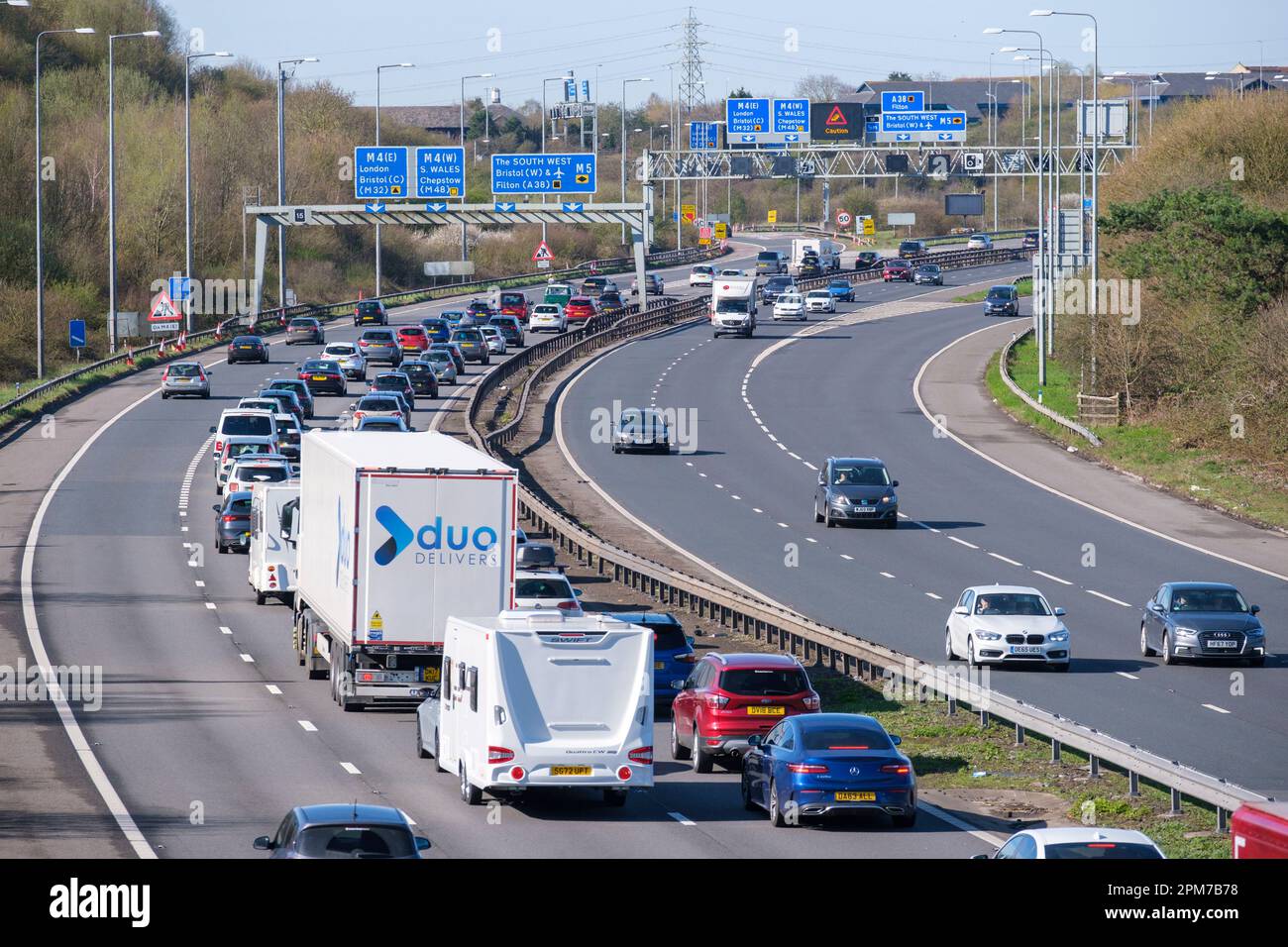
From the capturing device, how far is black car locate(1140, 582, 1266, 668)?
31.8 meters

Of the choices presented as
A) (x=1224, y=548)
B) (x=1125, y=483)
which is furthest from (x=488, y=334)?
(x=1224, y=548)

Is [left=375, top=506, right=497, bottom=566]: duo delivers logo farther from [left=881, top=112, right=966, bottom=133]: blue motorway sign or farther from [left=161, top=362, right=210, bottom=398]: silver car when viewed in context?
[left=881, top=112, right=966, bottom=133]: blue motorway sign

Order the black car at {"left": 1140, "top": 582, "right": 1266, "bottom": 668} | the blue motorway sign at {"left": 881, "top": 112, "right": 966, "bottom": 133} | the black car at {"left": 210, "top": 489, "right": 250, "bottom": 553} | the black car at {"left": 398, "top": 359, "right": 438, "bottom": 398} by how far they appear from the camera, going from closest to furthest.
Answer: the black car at {"left": 1140, "top": 582, "right": 1266, "bottom": 668}, the black car at {"left": 210, "top": 489, "right": 250, "bottom": 553}, the black car at {"left": 398, "top": 359, "right": 438, "bottom": 398}, the blue motorway sign at {"left": 881, "top": 112, "right": 966, "bottom": 133}

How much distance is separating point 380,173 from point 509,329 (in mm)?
9873

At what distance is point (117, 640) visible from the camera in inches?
1314

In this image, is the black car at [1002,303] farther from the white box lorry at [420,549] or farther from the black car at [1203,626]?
the white box lorry at [420,549]

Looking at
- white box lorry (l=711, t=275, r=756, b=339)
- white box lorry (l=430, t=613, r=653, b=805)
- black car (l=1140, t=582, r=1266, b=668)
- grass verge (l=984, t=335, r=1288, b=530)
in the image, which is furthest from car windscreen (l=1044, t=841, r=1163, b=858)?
white box lorry (l=711, t=275, r=756, b=339)

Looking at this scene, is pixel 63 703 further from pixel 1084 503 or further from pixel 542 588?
pixel 1084 503

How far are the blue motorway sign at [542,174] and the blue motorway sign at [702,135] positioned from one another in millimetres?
24984

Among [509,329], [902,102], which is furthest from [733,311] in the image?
[902,102]

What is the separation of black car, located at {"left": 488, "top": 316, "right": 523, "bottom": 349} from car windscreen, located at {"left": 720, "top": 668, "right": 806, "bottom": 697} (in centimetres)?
6365

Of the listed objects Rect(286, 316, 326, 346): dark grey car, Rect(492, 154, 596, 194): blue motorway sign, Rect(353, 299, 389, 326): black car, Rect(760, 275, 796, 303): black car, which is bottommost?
Rect(286, 316, 326, 346): dark grey car

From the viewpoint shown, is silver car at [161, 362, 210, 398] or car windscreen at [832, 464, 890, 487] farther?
silver car at [161, 362, 210, 398]

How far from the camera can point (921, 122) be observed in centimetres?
10606
